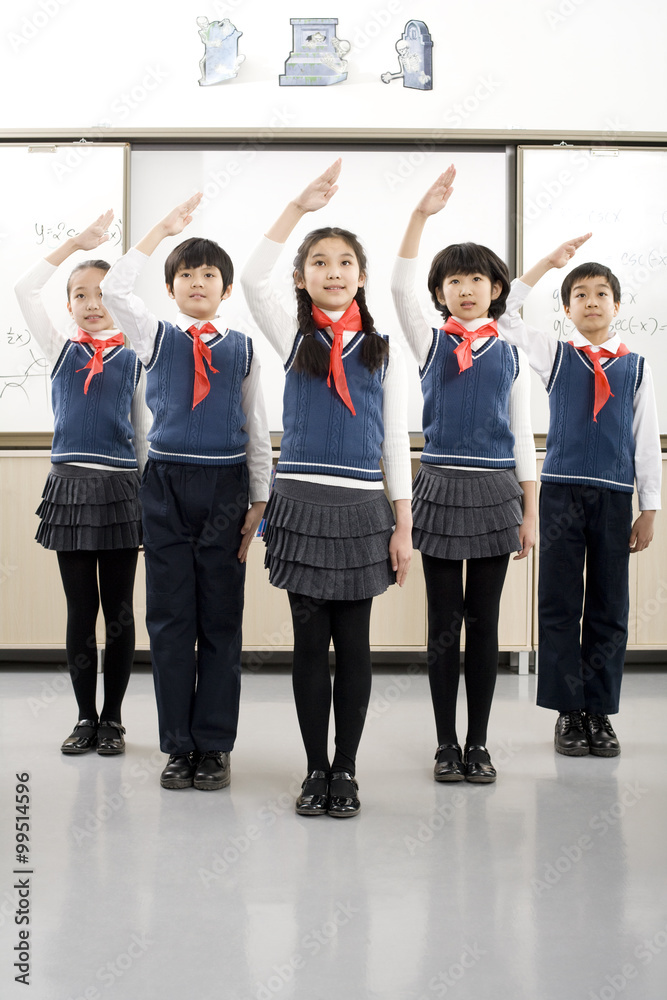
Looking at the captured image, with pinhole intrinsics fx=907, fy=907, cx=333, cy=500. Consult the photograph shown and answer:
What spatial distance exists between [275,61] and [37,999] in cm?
341

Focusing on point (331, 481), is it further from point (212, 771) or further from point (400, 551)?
point (212, 771)

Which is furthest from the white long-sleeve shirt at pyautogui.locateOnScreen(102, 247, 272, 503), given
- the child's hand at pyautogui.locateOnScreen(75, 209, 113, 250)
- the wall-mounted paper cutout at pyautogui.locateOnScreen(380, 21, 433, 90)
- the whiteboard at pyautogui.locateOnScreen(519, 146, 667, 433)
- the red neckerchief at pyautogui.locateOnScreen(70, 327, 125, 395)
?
the wall-mounted paper cutout at pyautogui.locateOnScreen(380, 21, 433, 90)

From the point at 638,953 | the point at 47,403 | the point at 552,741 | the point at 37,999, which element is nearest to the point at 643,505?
the point at 552,741

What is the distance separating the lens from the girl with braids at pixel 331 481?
1898mm

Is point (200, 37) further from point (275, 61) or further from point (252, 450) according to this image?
point (252, 450)

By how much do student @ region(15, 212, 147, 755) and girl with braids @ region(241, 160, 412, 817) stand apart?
591 millimetres

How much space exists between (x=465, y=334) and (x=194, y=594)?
2.91 feet

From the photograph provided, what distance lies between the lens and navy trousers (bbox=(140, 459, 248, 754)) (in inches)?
81.4

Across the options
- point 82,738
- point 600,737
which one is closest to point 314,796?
point 82,738

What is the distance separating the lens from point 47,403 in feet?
11.5

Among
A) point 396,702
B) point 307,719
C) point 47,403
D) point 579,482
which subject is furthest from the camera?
point 47,403

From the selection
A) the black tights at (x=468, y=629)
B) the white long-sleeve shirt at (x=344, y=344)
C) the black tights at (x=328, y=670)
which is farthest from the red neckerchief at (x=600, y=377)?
the black tights at (x=328, y=670)

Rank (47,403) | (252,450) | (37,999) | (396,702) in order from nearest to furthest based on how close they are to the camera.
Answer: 1. (37,999)
2. (252,450)
3. (396,702)
4. (47,403)

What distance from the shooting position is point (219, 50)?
3.61 metres
